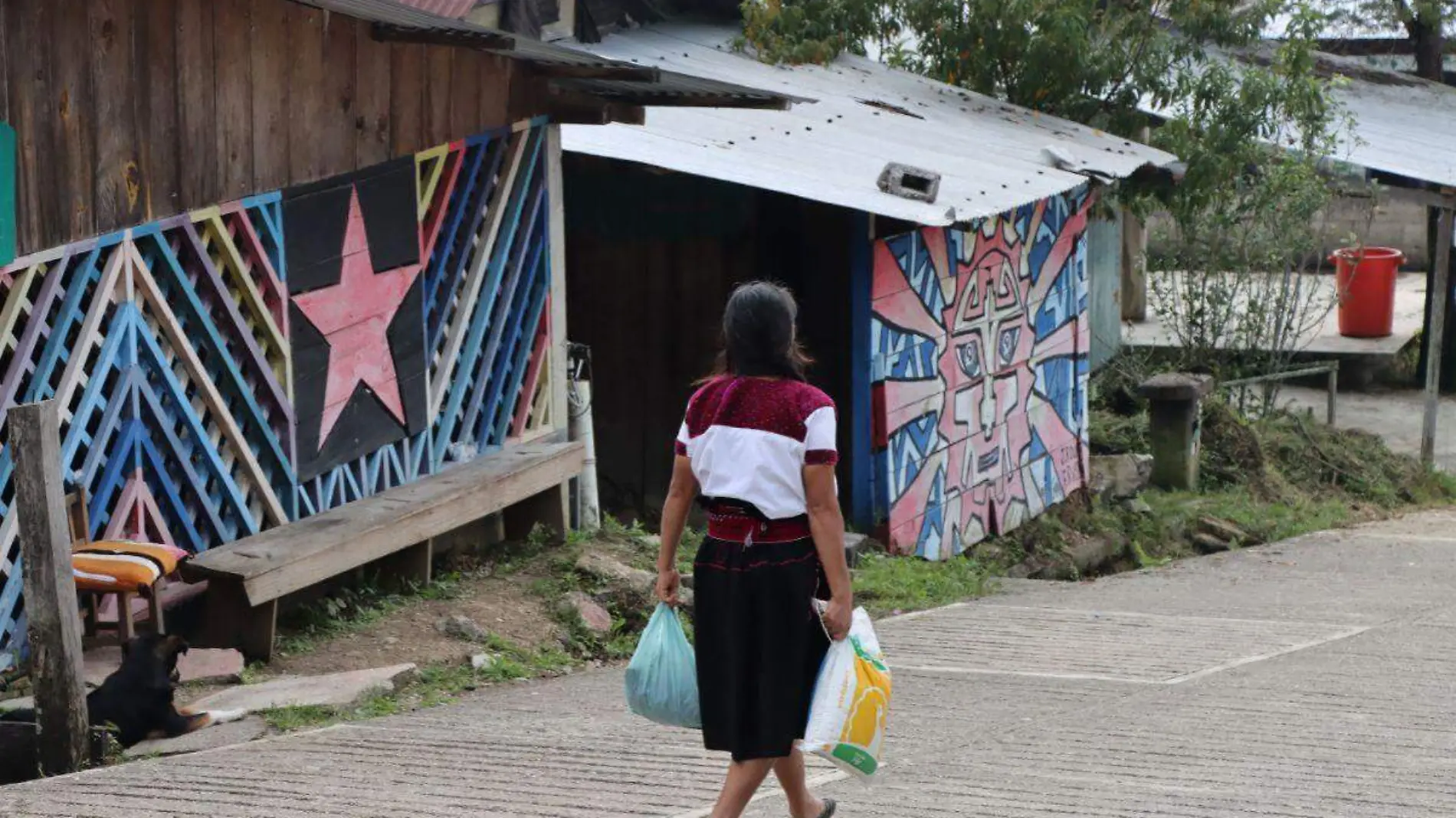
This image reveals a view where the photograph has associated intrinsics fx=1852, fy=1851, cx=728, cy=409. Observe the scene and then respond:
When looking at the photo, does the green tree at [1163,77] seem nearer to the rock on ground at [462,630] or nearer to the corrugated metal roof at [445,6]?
the corrugated metal roof at [445,6]

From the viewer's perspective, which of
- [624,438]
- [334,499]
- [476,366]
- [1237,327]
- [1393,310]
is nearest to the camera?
[334,499]

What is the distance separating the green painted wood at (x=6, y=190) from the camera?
21.8ft

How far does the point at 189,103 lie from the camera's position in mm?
7582

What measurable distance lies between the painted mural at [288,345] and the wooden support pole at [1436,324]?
9.93m

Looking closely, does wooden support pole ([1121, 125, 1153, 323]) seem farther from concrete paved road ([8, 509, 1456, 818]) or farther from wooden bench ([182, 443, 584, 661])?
wooden bench ([182, 443, 584, 661])

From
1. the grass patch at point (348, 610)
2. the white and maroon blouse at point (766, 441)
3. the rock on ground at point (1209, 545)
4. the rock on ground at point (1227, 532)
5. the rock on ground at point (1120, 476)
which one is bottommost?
the rock on ground at point (1209, 545)

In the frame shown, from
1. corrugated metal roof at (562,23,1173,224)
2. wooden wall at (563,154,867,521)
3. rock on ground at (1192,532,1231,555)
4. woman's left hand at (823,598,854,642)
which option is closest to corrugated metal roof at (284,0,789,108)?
corrugated metal roof at (562,23,1173,224)

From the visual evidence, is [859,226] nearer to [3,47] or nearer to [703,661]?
[3,47]

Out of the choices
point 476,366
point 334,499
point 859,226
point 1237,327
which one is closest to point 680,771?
point 334,499

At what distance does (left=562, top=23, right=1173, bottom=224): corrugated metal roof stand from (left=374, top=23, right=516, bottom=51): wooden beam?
181cm

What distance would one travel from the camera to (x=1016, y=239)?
547 inches

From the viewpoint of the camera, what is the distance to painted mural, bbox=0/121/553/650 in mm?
7074

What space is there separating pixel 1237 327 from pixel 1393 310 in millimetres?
5540

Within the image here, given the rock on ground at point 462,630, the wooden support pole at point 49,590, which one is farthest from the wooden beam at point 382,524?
the wooden support pole at point 49,590
